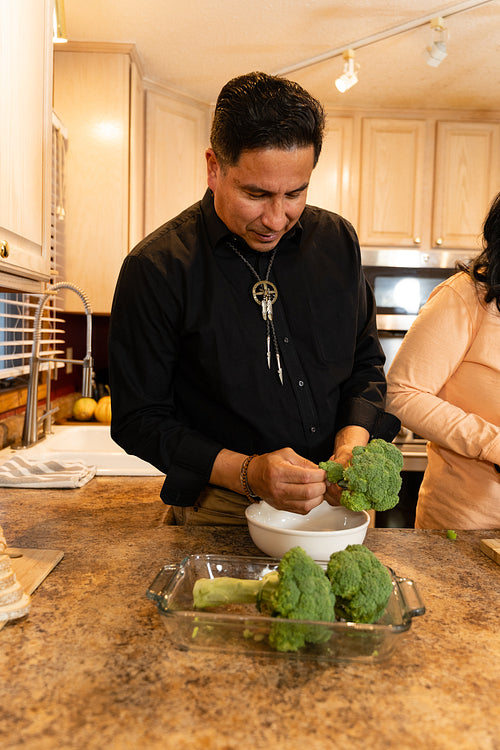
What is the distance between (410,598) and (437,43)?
2.28 metres

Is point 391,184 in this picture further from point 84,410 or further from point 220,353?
point 220,353

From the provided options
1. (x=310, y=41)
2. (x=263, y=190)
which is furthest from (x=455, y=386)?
(x=310, y=41)

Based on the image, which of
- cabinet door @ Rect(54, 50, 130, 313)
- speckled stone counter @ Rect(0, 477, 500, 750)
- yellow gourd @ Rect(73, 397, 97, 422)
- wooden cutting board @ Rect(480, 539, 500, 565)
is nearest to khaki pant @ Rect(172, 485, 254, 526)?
speckled stone counter @ Rect(0, 477, 500, 750)

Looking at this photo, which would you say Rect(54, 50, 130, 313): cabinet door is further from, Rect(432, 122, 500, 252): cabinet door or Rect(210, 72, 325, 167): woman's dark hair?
Rect(210, 72, 325, 167): woman's dark hair

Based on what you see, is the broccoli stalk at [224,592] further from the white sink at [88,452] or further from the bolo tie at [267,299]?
the white sink at [88,452]

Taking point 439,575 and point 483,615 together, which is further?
point 439,575

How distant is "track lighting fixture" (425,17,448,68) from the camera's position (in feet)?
7.86

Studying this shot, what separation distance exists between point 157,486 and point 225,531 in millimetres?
626

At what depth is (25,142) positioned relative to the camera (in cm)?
138

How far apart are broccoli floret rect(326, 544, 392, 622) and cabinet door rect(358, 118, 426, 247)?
2.90 m

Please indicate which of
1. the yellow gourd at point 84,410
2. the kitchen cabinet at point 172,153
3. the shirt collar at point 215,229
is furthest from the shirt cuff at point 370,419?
the kitchen cabinet at point 172,153

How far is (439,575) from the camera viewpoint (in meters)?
1.07

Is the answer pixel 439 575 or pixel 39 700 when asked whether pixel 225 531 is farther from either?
pixel 39 700

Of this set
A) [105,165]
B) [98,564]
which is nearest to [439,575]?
[98,564]
